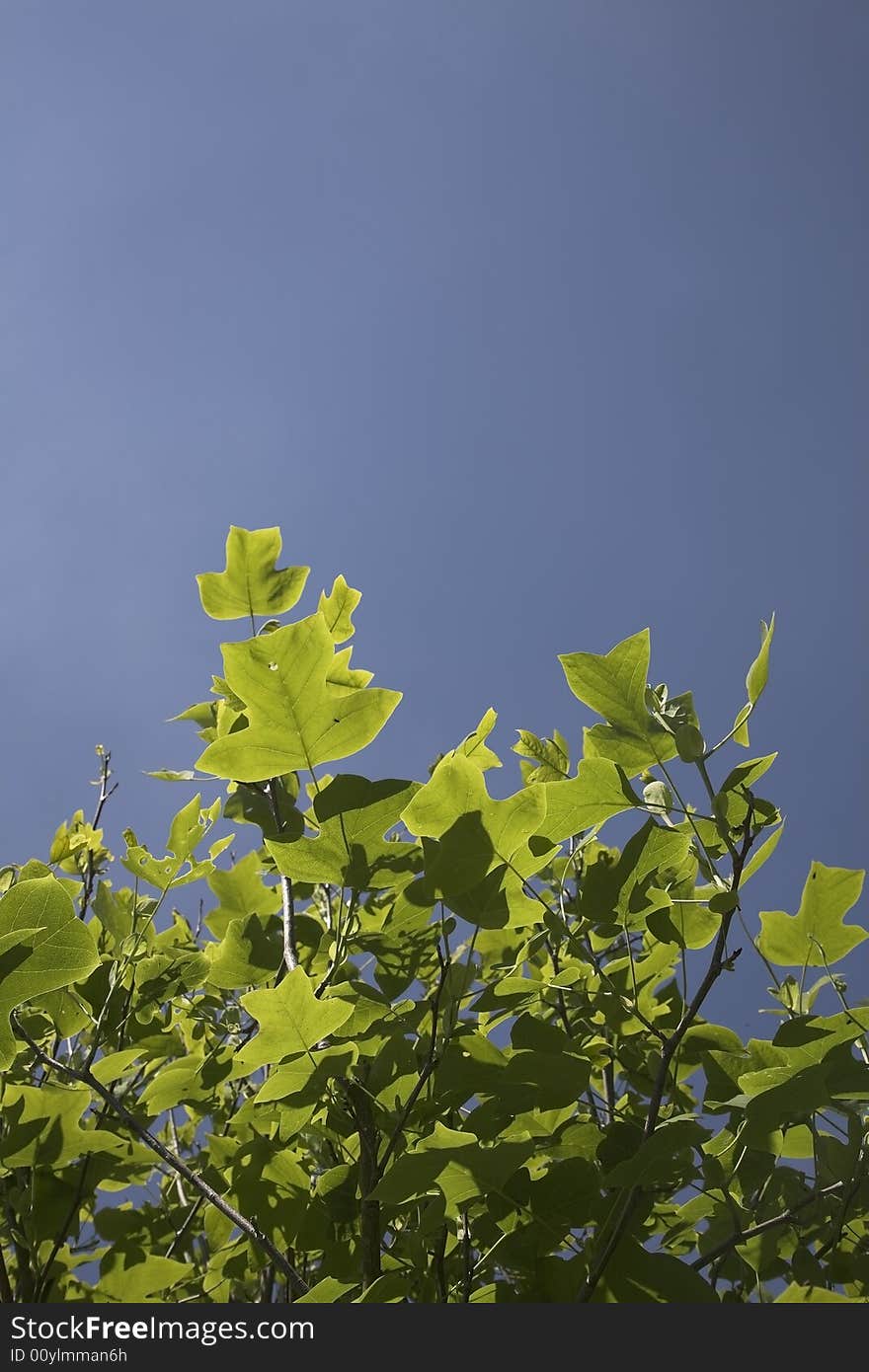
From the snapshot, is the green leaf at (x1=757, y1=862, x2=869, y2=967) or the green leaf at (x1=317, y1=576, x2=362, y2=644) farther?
the green leaf at (x1=317, y1=576, x2=362, y2=644)

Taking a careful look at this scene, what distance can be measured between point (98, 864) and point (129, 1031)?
2.02 ft

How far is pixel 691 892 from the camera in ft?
2.84

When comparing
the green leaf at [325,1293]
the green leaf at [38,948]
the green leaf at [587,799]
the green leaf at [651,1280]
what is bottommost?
the green leaf at [651,1280]

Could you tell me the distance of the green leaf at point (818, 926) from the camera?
2.85 feet

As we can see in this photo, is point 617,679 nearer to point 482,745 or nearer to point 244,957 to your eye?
point 482,745

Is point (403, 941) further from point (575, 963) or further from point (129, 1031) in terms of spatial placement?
point (129, 1031)

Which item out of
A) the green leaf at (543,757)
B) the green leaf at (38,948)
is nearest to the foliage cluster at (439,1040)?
the green leaf at (38,948)

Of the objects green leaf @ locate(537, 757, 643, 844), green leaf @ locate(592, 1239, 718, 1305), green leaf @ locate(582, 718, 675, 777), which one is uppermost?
green leaf @ locate(582, 718, 675, 777)

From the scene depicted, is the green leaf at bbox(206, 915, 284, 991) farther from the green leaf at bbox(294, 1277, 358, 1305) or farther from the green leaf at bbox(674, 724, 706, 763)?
the green leaf at bbox(674, 724, 706, 763)

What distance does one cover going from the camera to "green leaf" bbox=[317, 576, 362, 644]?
98cm

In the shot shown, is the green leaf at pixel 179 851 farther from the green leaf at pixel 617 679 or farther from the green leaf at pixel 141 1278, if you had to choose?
the green leaf at pixel 617 679

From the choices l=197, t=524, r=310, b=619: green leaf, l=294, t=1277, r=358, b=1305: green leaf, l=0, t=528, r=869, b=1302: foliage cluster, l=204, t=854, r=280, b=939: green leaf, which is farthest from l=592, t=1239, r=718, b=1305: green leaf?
l=197, t=524, r=310, b=619: green leaf

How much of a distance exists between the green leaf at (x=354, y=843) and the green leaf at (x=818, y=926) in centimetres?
39

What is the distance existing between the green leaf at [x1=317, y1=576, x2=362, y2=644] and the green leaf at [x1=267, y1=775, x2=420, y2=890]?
0.28m
